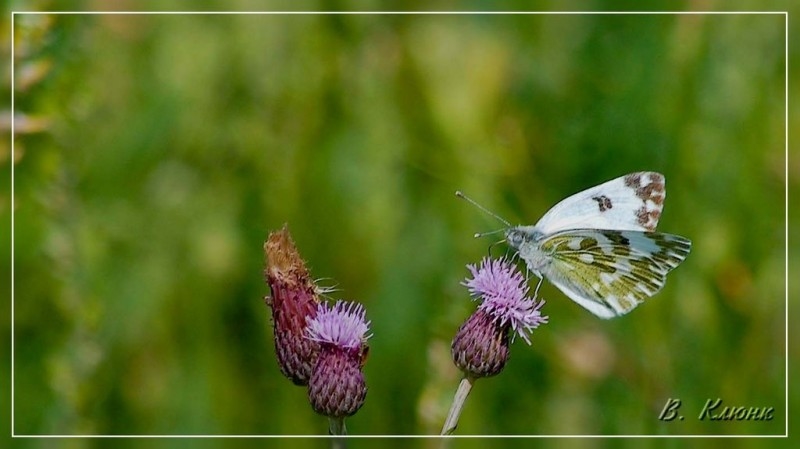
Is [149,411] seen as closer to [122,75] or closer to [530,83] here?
[122,75]

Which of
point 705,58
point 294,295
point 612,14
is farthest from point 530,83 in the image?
point 294,295

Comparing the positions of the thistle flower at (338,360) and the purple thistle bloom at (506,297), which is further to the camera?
the purple thistle bloom at (506,297)

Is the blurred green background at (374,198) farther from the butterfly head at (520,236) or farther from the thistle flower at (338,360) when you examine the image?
the thistle flower at (338,360)

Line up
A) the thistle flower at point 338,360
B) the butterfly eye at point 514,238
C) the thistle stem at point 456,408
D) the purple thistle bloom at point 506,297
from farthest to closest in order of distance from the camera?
1. the butterfly eye at point 514,238
2. the purple thistle bloom at point 506,297
3. the thistle flower at point 338,360
4. the thistle stem at point 456,408

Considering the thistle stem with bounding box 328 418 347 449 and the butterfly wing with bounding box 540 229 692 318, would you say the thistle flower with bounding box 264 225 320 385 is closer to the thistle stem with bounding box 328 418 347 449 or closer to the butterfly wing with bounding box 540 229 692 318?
the thistle stem with bounding box 328 418 347 449

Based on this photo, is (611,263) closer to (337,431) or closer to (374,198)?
(337,431)

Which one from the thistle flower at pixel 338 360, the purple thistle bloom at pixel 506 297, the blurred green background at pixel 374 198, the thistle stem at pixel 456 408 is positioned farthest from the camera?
the blurred green background at pixel 374 198

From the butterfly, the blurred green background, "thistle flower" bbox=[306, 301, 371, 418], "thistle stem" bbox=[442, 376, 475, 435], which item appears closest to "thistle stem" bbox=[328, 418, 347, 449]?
"thistle flower" bbox=[306, 301, 371, 418]

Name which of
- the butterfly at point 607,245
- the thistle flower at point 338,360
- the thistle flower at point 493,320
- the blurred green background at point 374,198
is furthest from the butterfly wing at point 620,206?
the blurred green background at point 374,198
